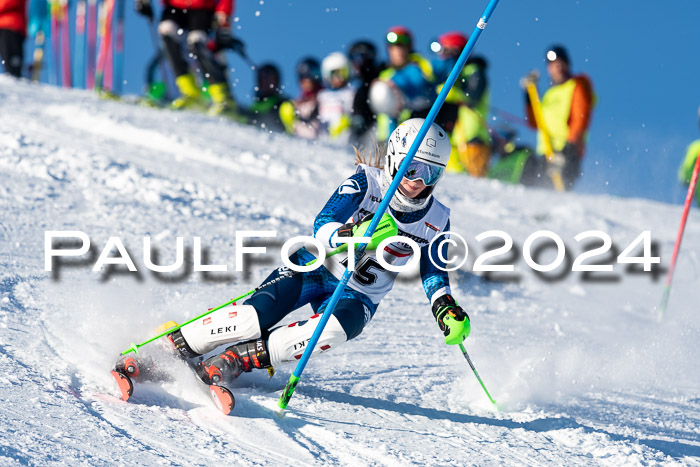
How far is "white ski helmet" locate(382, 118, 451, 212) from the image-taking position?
4043mm

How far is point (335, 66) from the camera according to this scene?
12312 millimetres

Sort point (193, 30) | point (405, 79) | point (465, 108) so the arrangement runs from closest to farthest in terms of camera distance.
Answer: point (405, 79)
point (193, 30)
point (465, 108)

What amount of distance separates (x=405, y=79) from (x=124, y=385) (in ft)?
22.6

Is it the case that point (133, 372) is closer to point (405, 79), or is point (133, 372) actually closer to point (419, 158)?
point (419, 158)

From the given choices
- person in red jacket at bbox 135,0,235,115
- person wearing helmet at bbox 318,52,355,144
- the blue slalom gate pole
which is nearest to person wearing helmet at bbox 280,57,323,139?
person wearing helmet at bbox 318,52,355,144

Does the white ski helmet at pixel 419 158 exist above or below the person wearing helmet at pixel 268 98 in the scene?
below

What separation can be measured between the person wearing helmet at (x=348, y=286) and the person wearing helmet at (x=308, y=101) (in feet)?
26.5

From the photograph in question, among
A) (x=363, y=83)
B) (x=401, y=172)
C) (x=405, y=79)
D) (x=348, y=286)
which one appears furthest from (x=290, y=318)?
(x=363, y=83)

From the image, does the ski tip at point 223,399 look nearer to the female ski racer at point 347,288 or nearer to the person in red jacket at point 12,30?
the female ski racer at point 347,288

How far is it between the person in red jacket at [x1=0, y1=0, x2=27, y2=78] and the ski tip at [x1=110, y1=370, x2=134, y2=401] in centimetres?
907

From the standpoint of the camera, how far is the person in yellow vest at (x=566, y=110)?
10570 millimetres

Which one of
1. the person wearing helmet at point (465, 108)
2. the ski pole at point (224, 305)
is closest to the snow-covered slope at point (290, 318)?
the ski pole at point (224, 305)

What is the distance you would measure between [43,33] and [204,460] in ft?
40.7

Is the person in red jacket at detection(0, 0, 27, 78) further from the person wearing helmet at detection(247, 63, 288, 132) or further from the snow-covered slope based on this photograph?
the person wearing helmet at detection(247, 63, 288, 132)
